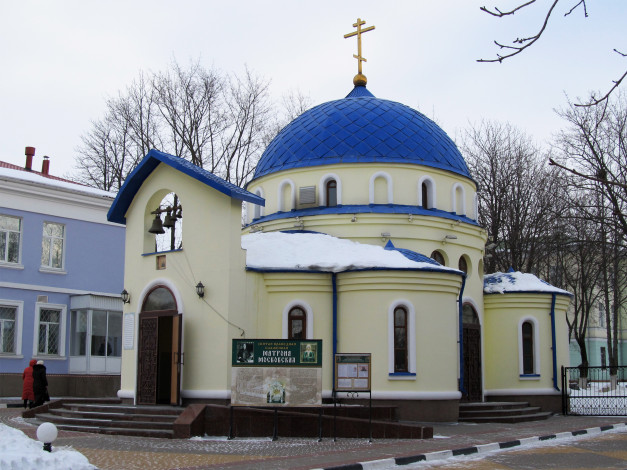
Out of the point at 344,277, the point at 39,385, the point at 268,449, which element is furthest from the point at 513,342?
the point at 39,385

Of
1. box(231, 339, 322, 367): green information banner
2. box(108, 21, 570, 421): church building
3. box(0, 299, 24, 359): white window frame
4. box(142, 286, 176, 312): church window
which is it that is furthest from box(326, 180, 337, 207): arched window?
box(0, 299, 24, 359): white window frame

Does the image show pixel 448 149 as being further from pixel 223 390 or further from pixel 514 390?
pixel 223 390

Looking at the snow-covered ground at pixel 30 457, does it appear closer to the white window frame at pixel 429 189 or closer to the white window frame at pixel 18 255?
the white window frame at pixel 429 189

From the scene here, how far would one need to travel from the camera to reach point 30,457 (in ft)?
Result: 26.9

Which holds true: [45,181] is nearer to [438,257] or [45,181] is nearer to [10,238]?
[10,238]

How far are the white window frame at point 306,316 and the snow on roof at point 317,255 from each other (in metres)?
0.82

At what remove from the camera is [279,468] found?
1012cm

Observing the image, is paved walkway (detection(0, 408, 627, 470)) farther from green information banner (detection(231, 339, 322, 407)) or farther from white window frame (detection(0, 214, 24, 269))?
white window frame (detection(0, 214, 24, 269))

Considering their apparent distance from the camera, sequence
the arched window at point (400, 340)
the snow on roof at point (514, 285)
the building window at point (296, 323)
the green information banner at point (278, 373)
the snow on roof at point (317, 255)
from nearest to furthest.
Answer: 1. the green information banner at point (278, 373)
2. the arched window at point (400, 340)
3. the snow on roof at point (317, 255)
4. the building window at point (296, 323)
5. the snow on roof at point (514, 285)

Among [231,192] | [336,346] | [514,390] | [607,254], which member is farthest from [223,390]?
[607,254]

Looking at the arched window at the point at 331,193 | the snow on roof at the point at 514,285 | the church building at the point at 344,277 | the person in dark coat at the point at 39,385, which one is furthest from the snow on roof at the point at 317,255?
the person in dark coat at the point at 39,385

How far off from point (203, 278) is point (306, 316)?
2.65 meters

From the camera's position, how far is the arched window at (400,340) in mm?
17328

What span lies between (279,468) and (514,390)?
42.0ft
